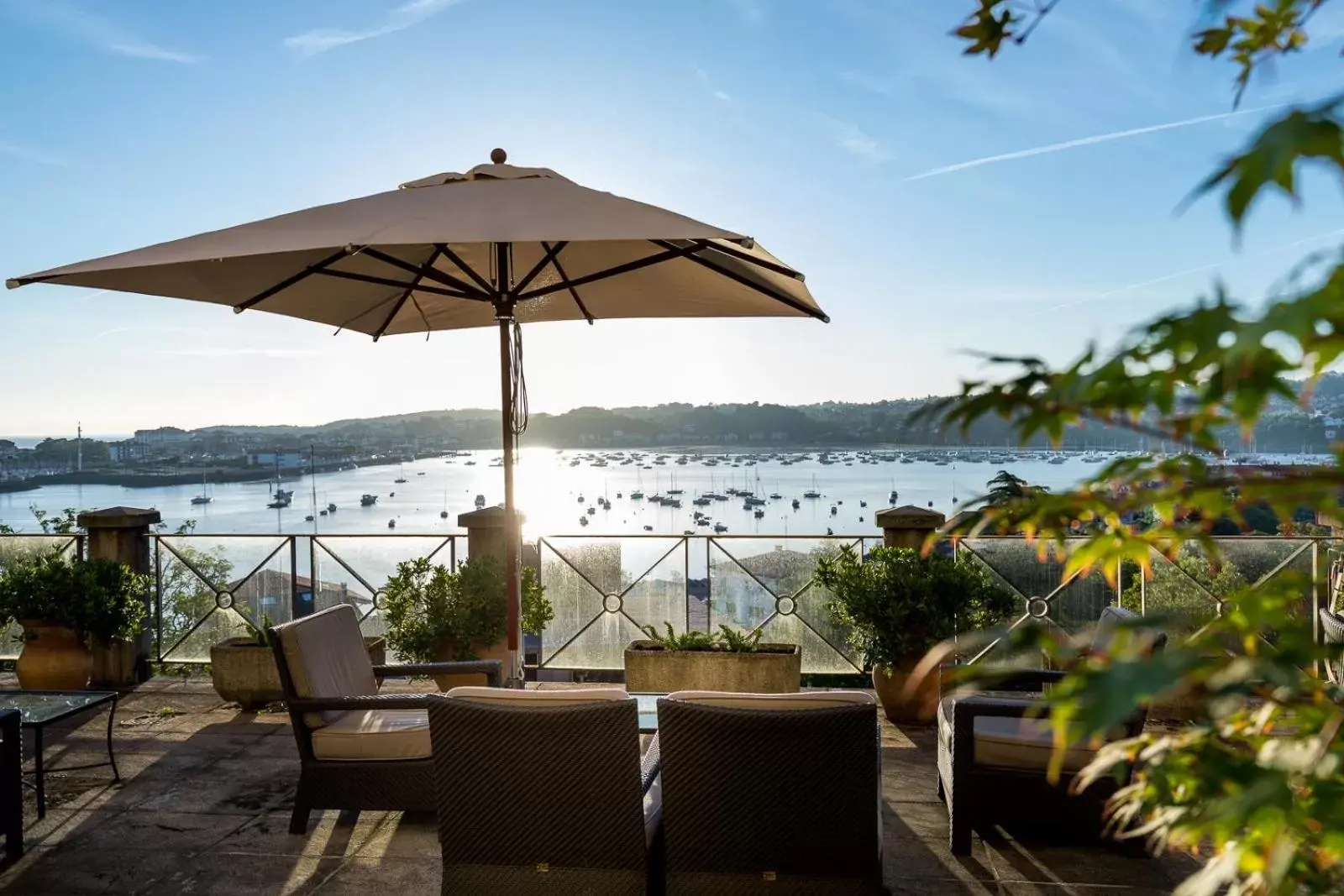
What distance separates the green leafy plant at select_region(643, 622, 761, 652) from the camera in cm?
564

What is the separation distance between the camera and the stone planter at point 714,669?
5551 mm

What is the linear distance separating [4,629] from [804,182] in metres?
7.46

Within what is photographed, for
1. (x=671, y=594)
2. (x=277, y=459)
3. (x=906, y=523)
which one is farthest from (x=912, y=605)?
(x=277, y=459)

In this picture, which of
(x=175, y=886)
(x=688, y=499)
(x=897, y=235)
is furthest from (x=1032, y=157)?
(x=688, y=499)

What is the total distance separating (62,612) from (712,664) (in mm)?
3975

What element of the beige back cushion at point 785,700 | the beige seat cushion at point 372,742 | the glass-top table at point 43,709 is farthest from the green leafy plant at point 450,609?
the beige back cushion at point 785,700

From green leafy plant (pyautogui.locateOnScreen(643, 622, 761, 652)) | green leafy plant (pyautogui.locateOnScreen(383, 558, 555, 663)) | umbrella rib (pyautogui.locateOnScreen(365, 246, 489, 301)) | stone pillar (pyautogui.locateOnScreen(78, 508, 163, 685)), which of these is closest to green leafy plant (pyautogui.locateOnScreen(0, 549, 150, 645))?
stone pillar (pyautogui.locateOnScreen(78, 508, 163, 685))

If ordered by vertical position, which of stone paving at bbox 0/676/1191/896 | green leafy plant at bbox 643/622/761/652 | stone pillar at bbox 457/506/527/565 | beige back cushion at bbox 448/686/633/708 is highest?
stone pillar at bbox 457/506/527/565

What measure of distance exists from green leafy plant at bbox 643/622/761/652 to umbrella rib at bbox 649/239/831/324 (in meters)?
2.08

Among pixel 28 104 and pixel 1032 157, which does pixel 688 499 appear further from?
pixel 28 104

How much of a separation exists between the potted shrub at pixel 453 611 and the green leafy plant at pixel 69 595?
1696 millimetres

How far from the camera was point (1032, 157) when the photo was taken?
29.0 feet

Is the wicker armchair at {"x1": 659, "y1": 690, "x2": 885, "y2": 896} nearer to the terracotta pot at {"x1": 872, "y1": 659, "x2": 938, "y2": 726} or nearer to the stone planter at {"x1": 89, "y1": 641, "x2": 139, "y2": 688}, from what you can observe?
the terracotta pot at {"x1": 872, "y1": 659, "x2": 938, "y2": 726}

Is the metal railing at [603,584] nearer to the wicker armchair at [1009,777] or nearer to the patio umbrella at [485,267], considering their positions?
the patio umbrella at [485,267]
